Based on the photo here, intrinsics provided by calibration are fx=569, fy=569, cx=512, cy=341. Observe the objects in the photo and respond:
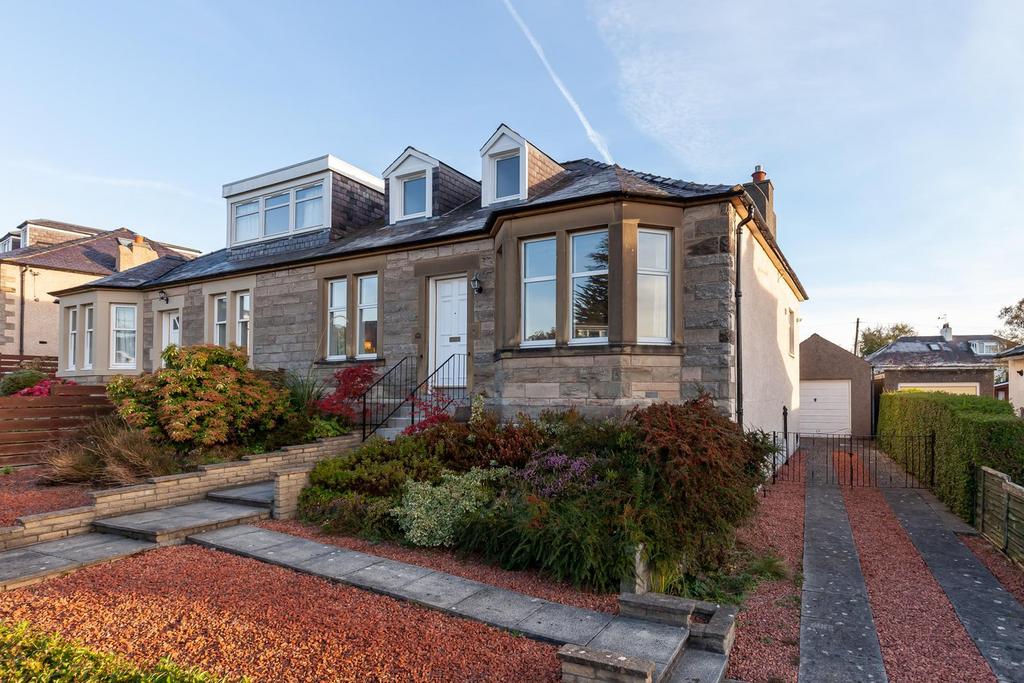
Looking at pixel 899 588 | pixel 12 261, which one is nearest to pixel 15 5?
pixel 899 588

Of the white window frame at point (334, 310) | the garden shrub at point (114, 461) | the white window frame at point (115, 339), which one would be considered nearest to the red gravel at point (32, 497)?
the garden shrub at point (114, 461)

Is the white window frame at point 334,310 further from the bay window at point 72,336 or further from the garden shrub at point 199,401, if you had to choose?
the bay window at point 72,336

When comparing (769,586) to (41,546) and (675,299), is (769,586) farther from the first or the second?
(41,546)

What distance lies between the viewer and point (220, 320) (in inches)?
607

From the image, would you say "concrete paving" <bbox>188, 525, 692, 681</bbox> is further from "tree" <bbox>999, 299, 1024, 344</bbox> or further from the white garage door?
"tree" <bbox>999, 299, 1024, 344</bbox>

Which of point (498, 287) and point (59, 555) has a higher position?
point (498, 287)

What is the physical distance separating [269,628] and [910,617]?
5.17m

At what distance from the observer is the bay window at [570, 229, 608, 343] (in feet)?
29.9

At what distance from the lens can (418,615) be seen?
173 inches

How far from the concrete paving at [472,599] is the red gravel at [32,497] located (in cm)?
245

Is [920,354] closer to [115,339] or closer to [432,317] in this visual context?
[432,317]

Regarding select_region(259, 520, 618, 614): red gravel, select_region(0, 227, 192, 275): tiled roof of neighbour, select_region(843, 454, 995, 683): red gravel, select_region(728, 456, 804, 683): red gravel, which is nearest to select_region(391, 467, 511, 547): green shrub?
select_region(259, 520, 618, 614): red gravel

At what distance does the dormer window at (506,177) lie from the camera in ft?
39.1

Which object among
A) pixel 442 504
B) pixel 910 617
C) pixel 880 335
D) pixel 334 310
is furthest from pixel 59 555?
pixel 880 335
